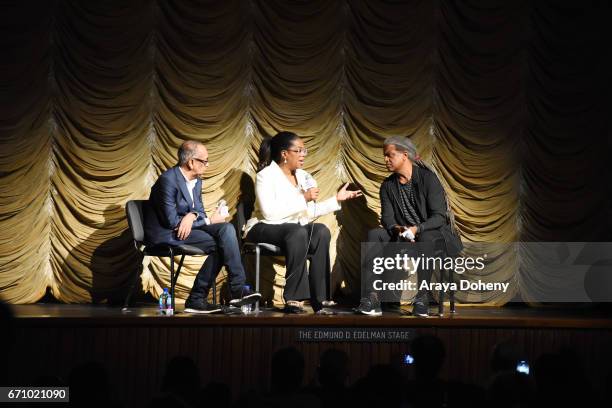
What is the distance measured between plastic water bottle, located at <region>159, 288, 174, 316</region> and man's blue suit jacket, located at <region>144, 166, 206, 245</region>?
0.39m

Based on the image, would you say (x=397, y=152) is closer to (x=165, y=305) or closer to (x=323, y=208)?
(x=323, y=208)

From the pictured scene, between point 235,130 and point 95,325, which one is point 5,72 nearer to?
point 235,130

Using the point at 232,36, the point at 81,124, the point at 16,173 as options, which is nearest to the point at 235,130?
the point at 232,36

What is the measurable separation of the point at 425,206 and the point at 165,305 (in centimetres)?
208

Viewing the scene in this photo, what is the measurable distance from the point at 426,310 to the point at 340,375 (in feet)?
7.77

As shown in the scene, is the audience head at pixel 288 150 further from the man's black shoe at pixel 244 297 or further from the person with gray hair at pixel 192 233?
the man's black shoe at pixel 244 297

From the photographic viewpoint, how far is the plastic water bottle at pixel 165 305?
473 centimetres

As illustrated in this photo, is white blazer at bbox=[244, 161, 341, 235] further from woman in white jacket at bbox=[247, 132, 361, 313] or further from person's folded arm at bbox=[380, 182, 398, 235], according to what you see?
person's folded arm at bbox=[380, 182, 398, 235]

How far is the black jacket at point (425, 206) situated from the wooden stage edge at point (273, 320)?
1.93 feet

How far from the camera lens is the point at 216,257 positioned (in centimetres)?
507

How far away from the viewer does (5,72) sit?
18.7 feet

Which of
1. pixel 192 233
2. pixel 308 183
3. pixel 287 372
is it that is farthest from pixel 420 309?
pixel 287 372

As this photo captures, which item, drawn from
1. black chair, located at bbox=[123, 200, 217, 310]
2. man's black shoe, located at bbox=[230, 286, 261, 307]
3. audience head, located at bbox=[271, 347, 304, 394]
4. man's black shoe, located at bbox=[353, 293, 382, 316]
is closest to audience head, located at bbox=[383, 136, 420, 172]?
→ man's black shoe, located at bbox=[353, 293, 382, 316]

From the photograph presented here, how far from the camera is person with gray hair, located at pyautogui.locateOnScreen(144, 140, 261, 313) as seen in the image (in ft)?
16.2
